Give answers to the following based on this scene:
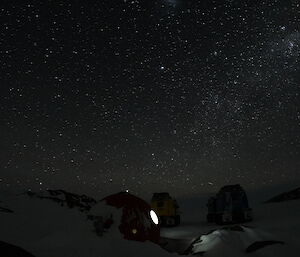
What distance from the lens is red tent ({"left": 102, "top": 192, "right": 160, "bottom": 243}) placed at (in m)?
9.57

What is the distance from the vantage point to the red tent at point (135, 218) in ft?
31.4

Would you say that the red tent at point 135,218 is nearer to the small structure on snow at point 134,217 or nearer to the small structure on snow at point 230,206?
the small structure on snow at point 134,217

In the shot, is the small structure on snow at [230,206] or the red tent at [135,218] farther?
the small structure on snow at [230,206]

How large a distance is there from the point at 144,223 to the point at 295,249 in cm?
411

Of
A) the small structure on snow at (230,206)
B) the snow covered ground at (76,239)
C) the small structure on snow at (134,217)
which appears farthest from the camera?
the small structure on snow at (230,206)

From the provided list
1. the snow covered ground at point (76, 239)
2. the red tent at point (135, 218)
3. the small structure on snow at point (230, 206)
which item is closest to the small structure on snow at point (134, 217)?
the red tent at point (135, 218)

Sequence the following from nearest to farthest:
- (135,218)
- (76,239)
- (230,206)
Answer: (76,239), (135,218), (230,206)

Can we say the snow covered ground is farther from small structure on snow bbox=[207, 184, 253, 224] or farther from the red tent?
small structure on snow bbox=[207, 184, 253, 224]

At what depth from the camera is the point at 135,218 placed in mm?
9953

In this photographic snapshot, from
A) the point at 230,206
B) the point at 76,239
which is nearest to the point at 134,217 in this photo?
the point at 76,239

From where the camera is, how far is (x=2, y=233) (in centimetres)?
550

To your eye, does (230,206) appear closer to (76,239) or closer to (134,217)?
(134,217)

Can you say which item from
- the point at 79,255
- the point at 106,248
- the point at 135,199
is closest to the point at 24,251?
the point at 79,255

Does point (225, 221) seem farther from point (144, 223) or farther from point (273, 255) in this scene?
point (273, 255)
